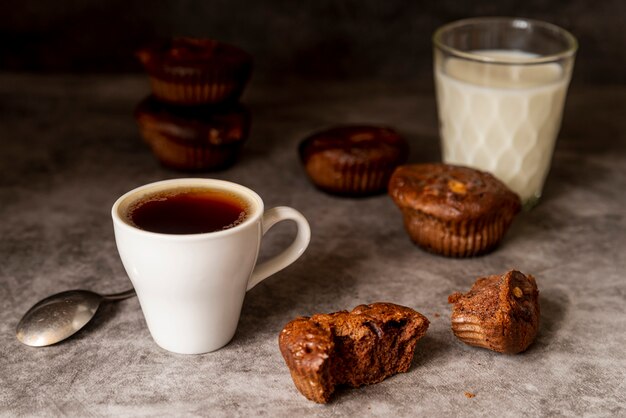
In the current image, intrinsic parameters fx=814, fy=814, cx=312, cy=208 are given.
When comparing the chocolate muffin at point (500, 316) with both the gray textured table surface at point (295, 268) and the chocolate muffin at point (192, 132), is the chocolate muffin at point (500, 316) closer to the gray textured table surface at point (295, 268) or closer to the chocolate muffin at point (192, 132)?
the gray textured table surface at point (295, 268)

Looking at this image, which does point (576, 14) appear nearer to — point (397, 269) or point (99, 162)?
point (397, 269)

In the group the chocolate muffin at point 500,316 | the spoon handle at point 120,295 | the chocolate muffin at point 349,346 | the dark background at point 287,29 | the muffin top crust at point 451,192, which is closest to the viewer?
the chocolate muffin at point 349,346

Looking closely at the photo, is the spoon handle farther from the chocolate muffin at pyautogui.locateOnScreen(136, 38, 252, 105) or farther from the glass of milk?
the glass of milk

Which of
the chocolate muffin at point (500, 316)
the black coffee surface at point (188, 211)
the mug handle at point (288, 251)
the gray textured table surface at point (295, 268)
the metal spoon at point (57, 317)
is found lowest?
the gray textured table surface at point (295, 268)

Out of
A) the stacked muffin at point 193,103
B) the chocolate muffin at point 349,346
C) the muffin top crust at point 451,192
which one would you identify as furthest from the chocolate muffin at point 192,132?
the chocolate muffin at point 349,346

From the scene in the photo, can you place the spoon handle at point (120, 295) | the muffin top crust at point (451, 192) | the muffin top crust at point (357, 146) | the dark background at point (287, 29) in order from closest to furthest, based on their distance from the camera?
the spoon handle at point (120, 295) < the muffin top crust at point (451, 192) < the muffin top crust at point (357, 146) < the dark background at point (287, 29)

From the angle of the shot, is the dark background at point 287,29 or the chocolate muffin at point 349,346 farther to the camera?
the dark background at point 287,29

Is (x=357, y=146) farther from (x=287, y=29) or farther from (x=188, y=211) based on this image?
(x=287, y=29)
